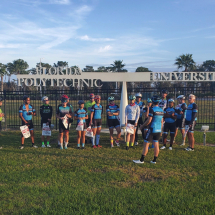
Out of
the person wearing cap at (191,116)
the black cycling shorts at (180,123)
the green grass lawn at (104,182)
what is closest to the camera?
the green grass lawn at (104,182)

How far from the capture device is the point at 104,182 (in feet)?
17.2

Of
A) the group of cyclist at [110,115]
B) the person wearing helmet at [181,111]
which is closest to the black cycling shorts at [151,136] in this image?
the group of cyclist at [110,115]

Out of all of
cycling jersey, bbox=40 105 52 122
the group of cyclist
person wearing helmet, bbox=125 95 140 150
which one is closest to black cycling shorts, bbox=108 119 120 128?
the group of cyclist

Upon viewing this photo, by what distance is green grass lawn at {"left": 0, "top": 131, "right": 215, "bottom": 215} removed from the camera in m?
4.10

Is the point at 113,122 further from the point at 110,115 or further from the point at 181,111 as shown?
the point at 181,111

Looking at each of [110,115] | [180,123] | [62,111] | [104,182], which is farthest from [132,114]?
[104,182]

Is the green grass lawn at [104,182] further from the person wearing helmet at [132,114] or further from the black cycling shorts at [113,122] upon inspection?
the black cycling shorts at [113,122]

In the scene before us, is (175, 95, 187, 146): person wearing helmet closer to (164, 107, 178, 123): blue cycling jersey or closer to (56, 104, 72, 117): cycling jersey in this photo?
(164, 107, 178, 123): blue cycling jersey

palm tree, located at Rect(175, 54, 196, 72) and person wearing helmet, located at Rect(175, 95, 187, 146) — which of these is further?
palm tree, located at Rect(175, 54, 196, 72)

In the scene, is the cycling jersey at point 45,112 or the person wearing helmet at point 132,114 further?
the cycling jersey at point 45,112

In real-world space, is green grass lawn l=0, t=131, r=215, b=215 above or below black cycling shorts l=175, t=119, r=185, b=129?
below

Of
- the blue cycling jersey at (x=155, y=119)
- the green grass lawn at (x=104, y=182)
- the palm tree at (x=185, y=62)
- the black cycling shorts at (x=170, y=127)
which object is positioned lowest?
the green grass lawn at (x=104, y=182)

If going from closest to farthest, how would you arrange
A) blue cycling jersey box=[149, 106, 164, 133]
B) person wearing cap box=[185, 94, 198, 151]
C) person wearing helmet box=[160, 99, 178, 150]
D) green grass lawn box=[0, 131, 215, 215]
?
green grass lawn box=[0, 131, 215, 215] → blue cycling jersey box=[149, 106, 164, 133] → person wearing cap box=[185, 94, 198, 151] → person wearing helmet box=[160, 99, 178, 150]

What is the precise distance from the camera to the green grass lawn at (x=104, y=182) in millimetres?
4098
